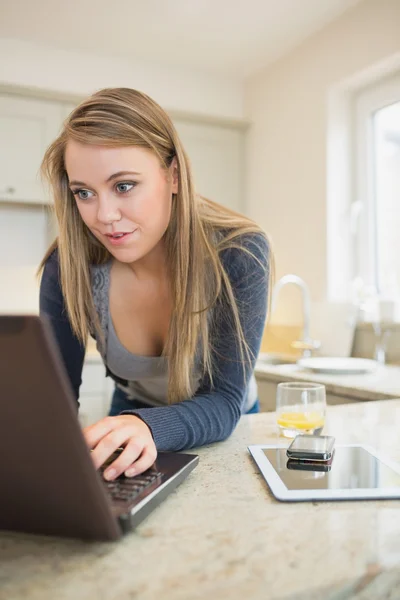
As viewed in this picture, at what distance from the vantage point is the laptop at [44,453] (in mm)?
434

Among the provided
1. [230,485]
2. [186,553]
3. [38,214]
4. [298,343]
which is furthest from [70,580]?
[38,214]

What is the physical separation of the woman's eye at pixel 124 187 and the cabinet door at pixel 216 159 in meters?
2.63

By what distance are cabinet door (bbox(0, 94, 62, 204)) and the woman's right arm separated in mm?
2108

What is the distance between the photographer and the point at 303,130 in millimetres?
3355

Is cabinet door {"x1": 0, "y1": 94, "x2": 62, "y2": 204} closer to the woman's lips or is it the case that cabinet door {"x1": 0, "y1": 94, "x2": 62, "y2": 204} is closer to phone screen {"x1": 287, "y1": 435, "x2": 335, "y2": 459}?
the woman's lips

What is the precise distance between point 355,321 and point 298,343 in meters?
0.30

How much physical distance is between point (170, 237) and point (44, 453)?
0.80 metres

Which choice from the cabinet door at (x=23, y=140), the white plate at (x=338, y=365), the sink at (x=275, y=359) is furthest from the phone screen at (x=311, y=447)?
the cabinet door at (x=23, y=140)

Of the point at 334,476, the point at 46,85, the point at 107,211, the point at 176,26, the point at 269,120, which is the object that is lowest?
the point at 334,476

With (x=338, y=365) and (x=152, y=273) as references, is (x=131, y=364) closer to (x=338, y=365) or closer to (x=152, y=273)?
(x=152, y=273)

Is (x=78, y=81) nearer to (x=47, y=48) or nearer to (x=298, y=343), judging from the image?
(x=47, y=48)

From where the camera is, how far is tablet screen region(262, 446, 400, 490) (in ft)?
2.35

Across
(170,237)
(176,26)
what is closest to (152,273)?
(170,237)

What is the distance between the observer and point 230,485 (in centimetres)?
73
